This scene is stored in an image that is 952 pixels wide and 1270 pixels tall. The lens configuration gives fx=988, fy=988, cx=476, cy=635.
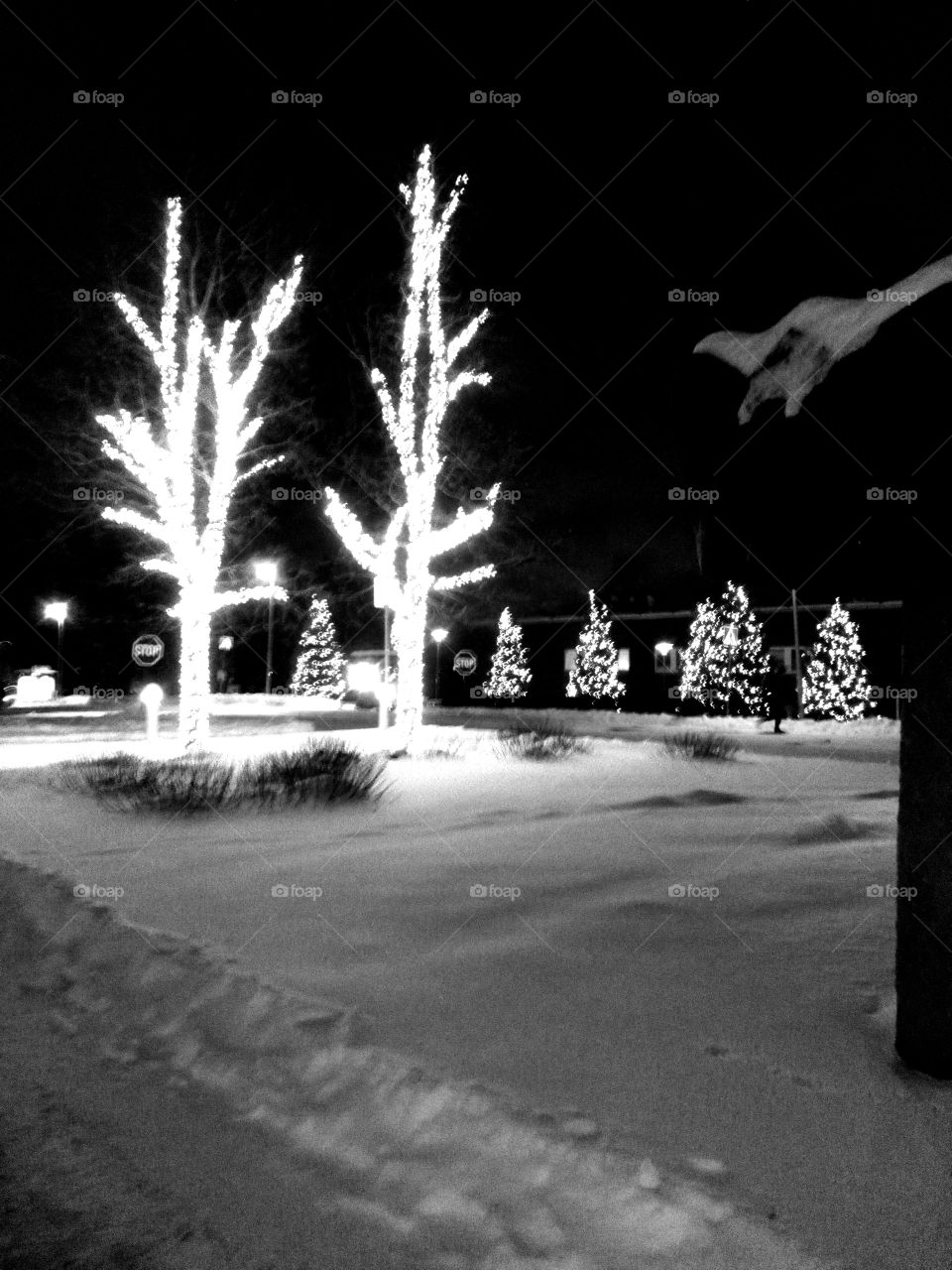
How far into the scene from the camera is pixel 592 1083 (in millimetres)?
3676

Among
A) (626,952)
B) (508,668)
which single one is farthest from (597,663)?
(626,952)

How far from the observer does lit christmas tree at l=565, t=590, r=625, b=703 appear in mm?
47281

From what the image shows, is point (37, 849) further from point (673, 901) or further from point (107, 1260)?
point (107, 1260)

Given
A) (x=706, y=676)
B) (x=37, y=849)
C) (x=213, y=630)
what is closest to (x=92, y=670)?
(x=213, y=630)

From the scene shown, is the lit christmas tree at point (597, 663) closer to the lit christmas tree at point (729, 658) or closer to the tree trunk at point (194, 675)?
the lit christmas tree at point (729, 658)

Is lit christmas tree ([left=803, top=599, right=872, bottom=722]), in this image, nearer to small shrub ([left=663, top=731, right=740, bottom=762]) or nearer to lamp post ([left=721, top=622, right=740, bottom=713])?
lamp post ([left=721, top=622, right=740, bottom=713])

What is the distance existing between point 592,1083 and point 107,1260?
1.71 meters

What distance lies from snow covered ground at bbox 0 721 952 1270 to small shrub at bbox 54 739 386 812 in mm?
301

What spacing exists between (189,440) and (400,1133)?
15.7 m

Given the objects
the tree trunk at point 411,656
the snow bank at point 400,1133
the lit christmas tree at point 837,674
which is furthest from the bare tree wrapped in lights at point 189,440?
the lit christmas tree at point 837,674

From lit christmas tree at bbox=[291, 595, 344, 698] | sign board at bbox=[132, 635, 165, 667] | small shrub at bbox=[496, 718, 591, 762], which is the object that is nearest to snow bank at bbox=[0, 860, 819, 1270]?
small shrub at bbox=[496, 718, 591, 762]

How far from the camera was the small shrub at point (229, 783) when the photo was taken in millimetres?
10453

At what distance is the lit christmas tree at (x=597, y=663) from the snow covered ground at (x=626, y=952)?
3642 centimetres

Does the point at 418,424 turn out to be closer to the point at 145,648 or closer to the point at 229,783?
the point at 145,648
